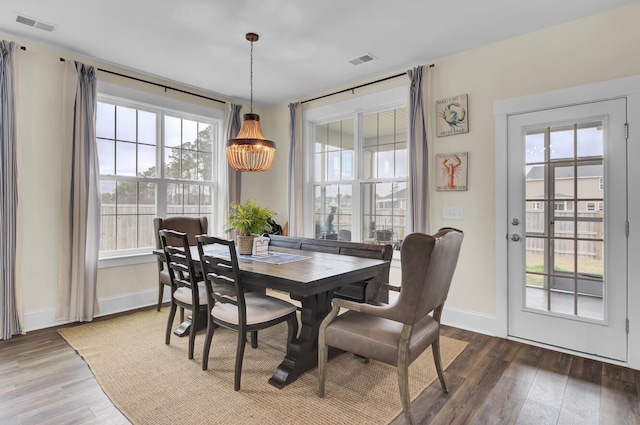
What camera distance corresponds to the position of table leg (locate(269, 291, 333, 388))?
7.55 ft

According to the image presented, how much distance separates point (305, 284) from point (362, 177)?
256 centimetres

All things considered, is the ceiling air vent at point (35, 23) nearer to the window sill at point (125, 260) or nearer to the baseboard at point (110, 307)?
the window sill at point (125, 260)

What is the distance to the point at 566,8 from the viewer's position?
2.64 meters

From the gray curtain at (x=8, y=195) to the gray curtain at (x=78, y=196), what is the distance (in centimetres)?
36

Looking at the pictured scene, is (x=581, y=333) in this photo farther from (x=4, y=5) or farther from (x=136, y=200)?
(x=4, y=5)

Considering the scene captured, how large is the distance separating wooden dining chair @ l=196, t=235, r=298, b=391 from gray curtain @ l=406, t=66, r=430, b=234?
177 cm

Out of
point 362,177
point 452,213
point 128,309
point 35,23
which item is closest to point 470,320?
point 452,213

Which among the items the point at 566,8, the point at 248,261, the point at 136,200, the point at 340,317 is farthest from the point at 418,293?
the point at 136,200

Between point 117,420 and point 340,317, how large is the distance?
1370mm

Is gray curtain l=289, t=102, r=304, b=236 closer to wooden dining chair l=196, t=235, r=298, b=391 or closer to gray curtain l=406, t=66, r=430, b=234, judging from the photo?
gray curtain l=406, t=66, r=430, b=234

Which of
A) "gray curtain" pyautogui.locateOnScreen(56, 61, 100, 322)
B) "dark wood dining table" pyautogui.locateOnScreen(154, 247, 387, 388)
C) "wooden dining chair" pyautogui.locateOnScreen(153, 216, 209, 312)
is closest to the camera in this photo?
"dark wood dining table" pyautogui.locateOnScreen(154, 247, 387, 388)

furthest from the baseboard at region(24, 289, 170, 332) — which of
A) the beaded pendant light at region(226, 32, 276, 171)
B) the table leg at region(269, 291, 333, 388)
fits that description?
the table leg at region(269, 291, 333, 388)

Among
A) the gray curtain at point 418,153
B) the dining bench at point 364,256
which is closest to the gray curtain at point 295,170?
the dining bench at point 364,256

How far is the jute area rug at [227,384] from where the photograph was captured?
194 cm
